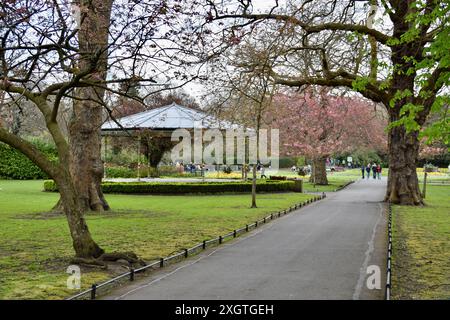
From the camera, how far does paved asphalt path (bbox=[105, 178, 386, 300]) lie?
8.50m

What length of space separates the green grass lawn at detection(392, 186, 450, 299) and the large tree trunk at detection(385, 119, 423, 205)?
5.82 metres

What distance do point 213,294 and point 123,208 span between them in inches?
684

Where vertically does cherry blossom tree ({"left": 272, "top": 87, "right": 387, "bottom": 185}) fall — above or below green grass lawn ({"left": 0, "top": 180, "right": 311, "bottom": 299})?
above

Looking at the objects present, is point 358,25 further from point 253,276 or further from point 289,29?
point 253,276

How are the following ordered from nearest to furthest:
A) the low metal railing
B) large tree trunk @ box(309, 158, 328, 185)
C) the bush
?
1. the low metal railing
2. large tree trunk @ box(309, 158, 328, 185)
3. the bush

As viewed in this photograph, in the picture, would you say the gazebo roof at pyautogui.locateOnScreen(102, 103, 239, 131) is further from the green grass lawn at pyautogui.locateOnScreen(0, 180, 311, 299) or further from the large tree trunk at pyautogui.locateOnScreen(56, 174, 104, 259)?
the large tree trunk at pyautogui.locateOnScreen(56, 174, 104, 259)

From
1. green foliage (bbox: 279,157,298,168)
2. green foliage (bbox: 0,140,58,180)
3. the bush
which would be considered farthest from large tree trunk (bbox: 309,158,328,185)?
green foliage (bbox: 279,157,298,168)

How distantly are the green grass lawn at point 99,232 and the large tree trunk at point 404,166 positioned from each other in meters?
5.91

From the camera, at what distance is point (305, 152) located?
1882 inches

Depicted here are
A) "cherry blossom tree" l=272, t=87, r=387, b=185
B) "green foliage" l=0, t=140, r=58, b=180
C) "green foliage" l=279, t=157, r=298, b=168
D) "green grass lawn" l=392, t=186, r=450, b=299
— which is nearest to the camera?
"green grass lawn" l=392, t=186, r=450, b=299

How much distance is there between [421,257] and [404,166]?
54.6 feet

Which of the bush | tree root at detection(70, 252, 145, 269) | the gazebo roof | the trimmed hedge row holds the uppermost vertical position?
the gazebo roof

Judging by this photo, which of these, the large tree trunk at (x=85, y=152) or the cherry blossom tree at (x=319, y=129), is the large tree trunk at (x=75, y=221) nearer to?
the large tree trunk at (x=85, y=152)
